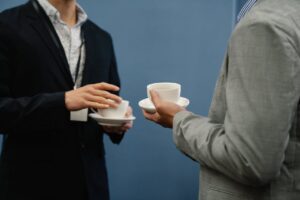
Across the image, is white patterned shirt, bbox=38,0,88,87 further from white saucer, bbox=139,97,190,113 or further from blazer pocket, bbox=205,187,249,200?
blazer pocket, bbox=205,187,249,200

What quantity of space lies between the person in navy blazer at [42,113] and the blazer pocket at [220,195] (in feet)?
1.52

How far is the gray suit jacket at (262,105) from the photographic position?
0.76m


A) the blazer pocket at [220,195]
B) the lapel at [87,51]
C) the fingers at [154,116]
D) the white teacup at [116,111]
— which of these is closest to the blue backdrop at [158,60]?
the lapel at [87,51]

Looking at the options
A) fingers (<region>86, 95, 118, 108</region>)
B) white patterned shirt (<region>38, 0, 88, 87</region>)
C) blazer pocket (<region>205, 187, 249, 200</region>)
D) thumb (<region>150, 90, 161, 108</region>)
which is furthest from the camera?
white patterned shirt (<region>38, 0, 88, 87</region>)

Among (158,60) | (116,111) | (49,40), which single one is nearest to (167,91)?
(116,111)

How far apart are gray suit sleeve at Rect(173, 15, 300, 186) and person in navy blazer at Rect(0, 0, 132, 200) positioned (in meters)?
0.54

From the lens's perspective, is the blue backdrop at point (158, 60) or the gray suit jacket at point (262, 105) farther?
the blue backdrop at point (158, 60)

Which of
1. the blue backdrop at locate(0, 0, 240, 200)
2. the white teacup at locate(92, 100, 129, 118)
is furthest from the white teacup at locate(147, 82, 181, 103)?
the blue backdrop at locate(0, 0, 240, 200)

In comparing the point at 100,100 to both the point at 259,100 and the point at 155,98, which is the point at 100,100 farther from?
the point at 259,100

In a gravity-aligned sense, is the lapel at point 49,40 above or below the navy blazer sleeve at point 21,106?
above

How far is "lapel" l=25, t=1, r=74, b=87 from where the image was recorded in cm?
135

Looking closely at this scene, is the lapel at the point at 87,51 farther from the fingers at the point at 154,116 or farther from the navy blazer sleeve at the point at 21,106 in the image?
the fingers at the point at 154,116

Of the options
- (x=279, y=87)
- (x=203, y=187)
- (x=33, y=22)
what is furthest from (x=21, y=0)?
(x=279, y=87)

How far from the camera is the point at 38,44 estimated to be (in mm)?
1340
